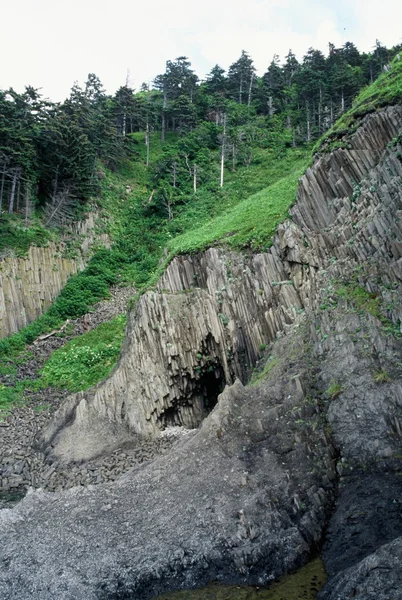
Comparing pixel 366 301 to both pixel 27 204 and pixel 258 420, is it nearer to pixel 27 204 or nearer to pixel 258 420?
pixel 258 420

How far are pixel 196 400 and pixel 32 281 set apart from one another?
20.8 metres

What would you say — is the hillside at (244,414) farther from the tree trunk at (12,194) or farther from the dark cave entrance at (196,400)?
the tree trunk at (12,194)

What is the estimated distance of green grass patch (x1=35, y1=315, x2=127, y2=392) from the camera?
102 ft

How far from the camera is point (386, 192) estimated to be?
21.6 meters

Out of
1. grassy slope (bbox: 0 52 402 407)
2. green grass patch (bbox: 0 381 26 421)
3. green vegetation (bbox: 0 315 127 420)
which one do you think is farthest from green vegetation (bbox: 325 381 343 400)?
green grass patch (bbox: 0 381 26 421)

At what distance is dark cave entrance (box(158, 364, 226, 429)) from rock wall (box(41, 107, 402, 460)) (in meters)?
0.06

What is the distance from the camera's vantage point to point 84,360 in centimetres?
3350

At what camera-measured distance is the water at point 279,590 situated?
12672mm

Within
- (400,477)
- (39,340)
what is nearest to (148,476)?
(400,477)

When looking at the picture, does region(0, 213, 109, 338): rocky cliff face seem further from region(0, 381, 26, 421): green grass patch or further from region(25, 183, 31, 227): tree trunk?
region(0, 381, 26, 421): green grass patch

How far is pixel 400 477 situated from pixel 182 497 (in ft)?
25.1

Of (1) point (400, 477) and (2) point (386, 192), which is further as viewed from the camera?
(2) point (386, 192)

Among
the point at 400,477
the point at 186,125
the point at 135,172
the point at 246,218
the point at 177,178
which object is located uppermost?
the point at 186,125

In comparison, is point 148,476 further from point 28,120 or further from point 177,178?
point 177,178
